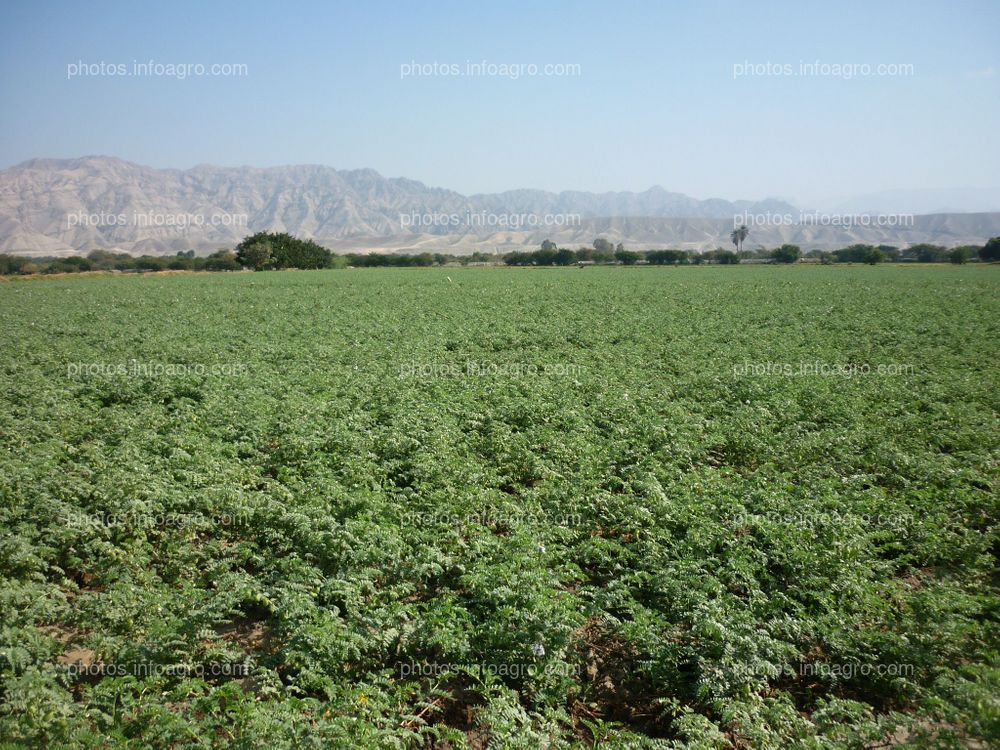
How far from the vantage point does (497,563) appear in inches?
258

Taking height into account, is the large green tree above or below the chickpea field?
above

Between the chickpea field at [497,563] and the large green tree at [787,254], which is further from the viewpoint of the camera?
the large green tree at [787,254]

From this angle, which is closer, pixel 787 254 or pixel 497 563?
pixel 497 563

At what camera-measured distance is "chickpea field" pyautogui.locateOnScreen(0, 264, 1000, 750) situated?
15.8 ft

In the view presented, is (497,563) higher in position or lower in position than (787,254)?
lower

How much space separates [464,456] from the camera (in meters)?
10.1

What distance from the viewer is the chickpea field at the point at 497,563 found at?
4801 millimetres

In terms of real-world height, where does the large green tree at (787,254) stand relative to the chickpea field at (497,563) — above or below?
above

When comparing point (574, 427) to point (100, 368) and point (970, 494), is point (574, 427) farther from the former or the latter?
point (100, 368)

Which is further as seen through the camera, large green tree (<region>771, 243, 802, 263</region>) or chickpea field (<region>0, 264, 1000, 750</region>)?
large green tree (<region>771, 243, 802, 263</region>)

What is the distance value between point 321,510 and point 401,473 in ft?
6.33

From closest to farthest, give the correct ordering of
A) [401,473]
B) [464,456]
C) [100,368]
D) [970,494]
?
[970,494] → [401,473] → [464,456] → [100,368]

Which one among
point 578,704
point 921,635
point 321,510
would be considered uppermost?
point 321,510

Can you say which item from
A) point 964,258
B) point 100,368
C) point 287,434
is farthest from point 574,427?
point 964,258
